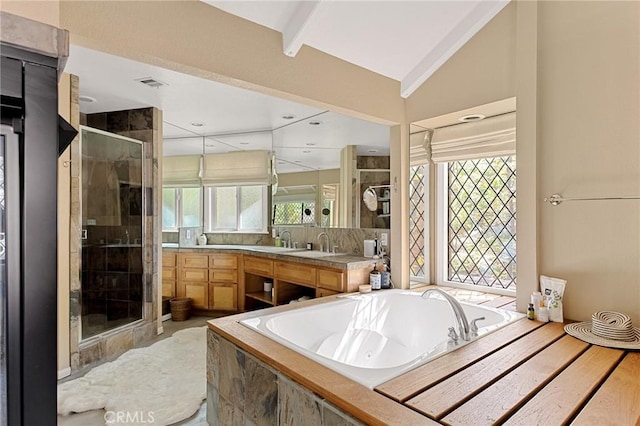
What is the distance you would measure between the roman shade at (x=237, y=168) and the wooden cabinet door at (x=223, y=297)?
4.66 feet

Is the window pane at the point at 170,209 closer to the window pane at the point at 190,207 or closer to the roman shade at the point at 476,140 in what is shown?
the window pane at the point at 190,207

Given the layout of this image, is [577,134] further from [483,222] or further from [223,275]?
[223,275]

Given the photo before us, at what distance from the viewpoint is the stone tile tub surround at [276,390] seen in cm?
123

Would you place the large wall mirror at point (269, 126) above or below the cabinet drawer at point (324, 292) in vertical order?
above

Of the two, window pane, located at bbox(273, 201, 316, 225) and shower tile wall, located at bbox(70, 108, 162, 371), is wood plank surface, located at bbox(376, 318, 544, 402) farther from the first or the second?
shower tile wall, located at bbox(70, 108, 162, 371)

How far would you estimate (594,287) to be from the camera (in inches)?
82.6

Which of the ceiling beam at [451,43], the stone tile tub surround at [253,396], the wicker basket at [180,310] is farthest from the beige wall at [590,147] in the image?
the wicker basket at [180,310]

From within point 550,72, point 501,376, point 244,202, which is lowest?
point 501,376

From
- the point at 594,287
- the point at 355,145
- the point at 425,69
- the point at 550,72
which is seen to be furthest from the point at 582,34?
the point at 355,145

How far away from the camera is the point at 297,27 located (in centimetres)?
206

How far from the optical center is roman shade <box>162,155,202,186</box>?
5.18 meters

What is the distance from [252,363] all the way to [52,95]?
52.9 inches

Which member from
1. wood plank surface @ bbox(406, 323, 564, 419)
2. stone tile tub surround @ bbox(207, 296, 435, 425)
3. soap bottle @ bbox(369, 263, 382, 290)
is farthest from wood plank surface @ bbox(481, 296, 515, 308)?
stone tile tub surround @ bbox(207, 296, 435, 425)

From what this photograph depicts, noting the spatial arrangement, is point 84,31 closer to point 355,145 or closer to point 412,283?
point 355,145
